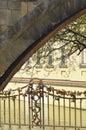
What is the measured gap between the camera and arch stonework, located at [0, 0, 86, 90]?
6488 mm

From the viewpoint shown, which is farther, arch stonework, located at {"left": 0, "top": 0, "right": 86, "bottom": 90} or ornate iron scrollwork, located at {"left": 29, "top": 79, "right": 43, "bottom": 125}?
ornate iron scrollwork, located at {"left": 29, "top": 79, "right": 43, "bottom": 125}

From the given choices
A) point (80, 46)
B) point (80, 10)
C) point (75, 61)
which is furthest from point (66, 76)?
point (80, 10)

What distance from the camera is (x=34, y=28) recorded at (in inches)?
264

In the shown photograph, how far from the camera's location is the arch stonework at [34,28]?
6488mm

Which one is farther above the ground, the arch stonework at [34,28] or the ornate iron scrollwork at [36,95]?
the arch stonework at [34,28]

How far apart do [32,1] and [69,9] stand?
640 mm

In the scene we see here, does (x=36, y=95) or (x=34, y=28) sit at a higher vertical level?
(x=34, y=28)

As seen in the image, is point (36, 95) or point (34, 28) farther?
point (36, 95)

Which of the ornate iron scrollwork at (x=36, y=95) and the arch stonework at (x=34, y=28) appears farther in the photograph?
the ornate iron scrollwork at (x=36, y=95)

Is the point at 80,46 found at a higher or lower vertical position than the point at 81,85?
higher

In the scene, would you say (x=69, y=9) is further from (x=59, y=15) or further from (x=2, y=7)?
(x=2, y=7)

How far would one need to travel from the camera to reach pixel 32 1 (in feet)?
21.5

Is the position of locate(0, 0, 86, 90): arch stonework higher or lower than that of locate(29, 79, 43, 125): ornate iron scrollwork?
higher

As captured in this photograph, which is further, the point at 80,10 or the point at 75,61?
the point at 75,61
